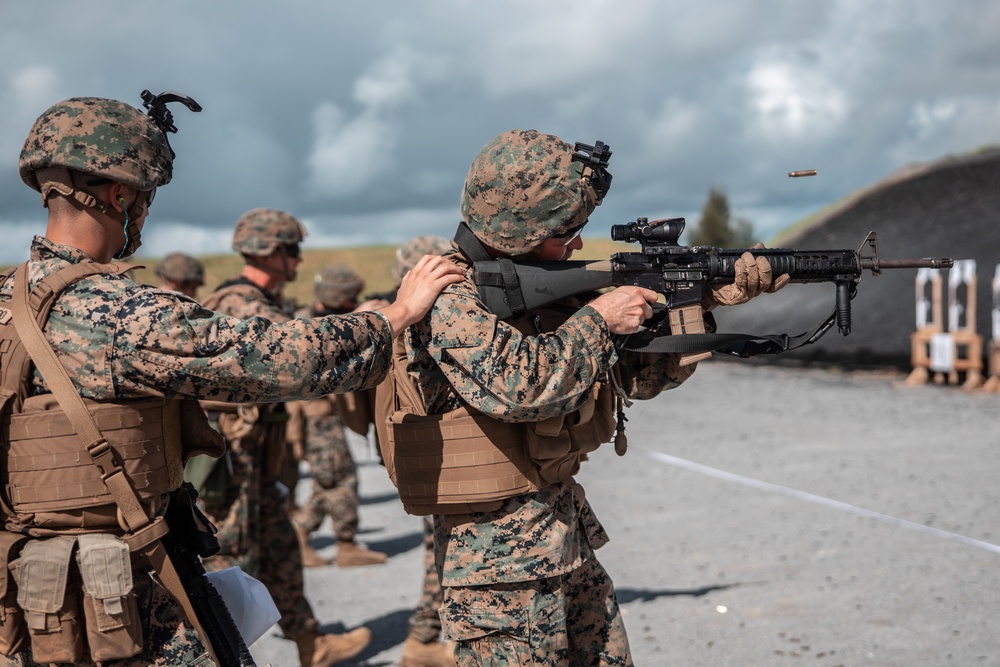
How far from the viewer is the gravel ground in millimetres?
5238

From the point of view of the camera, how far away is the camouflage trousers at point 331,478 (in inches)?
306

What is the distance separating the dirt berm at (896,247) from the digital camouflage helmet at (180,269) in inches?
538

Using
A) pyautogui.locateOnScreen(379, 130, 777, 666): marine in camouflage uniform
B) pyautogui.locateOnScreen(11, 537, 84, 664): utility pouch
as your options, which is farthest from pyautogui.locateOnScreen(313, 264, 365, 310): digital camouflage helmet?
pyautogui.locateOnScreen(11, 537, 84, 664): utility pouch

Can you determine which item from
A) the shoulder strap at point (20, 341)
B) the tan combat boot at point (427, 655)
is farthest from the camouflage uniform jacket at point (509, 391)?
the tan combat boot at point (427, 655)

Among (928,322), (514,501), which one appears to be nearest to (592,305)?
(514,501)

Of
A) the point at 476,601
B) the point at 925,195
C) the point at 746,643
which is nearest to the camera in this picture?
the point at 476,601

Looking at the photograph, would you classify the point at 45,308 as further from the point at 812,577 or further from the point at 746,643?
the point at 812,577

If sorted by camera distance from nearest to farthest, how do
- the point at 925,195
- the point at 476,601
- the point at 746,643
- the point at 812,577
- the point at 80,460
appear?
the point at 80,460, the point at 476,601, the point at 746,643, the point at 812,577, the point at 925,195

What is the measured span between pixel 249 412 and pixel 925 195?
26.5m

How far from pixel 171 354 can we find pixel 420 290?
0.77 metres

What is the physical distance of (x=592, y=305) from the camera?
10.2 ft

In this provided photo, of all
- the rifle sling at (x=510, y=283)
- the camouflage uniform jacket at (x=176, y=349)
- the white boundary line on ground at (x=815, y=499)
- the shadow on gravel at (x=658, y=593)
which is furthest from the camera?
the white boundary line on ground at (x=815, y=499)

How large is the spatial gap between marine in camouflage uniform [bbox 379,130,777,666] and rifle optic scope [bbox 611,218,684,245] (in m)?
0.25

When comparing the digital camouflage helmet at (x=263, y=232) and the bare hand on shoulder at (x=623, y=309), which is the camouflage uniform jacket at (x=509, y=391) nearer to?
the bare hand on shoulder at (x=623, y=309)
